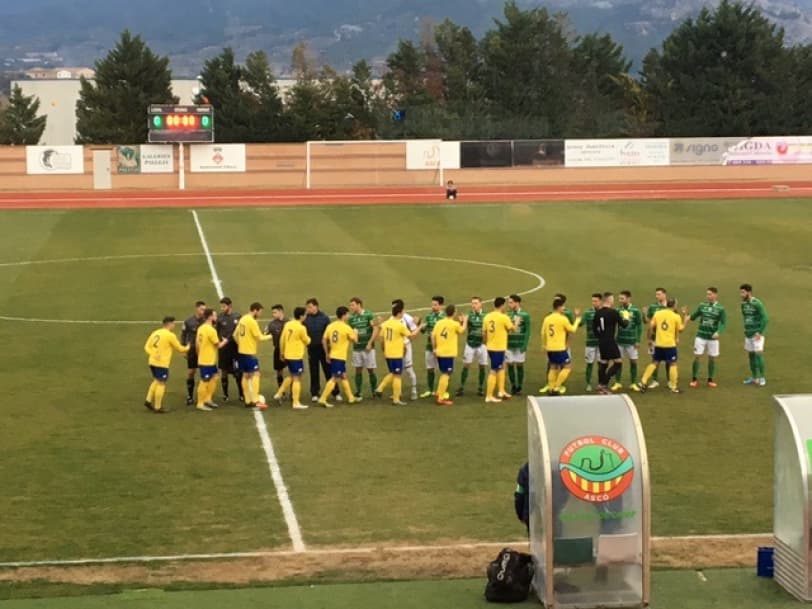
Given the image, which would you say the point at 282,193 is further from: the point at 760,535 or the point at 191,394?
the point at 760,535

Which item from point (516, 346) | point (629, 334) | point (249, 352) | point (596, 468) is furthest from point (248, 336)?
point (596, 468)

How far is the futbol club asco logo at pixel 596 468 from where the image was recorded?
38.2 feet

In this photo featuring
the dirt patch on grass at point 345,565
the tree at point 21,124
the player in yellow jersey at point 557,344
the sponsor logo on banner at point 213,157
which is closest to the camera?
the dirt patch on grass at point 345,565

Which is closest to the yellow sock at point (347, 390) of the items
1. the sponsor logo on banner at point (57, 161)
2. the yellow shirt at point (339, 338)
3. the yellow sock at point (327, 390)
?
the yellow sock at point (327, 390)

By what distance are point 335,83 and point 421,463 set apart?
249 ft

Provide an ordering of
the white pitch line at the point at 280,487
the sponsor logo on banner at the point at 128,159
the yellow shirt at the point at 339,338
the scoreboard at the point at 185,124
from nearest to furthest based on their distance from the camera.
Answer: the white pitch line at the point at 280,487 → the yellow shirt at the point at 339,338 → the scoreboard at the point at 185,124 → the sponsor logo on banner at the point at 128,159

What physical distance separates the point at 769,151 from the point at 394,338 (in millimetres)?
52599

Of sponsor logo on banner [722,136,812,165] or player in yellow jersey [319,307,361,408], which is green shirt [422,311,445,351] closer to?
player in yellow jersey [319,307,361,408]

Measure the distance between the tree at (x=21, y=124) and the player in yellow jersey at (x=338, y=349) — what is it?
250 feet

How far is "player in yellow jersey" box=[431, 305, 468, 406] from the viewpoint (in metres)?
21.8

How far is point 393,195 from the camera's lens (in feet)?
207

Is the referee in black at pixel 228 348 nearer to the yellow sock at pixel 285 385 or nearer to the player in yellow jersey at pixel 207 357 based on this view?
the player in yellow jersey at pixel 207 357

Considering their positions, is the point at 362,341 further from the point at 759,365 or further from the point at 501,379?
the point at 759,365

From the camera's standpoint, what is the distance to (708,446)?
19.1m
